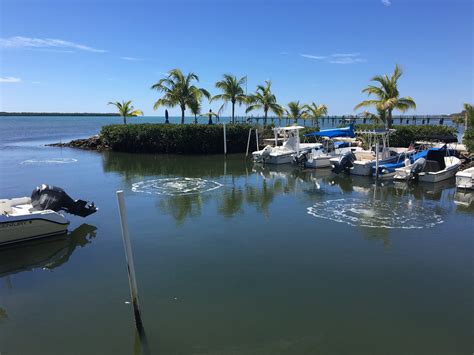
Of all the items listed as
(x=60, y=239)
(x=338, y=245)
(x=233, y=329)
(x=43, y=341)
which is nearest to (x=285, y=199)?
(x=338, y=245)

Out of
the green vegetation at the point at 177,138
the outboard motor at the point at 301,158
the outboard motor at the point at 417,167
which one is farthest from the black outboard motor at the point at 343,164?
the green vegetation at the point at 177,138

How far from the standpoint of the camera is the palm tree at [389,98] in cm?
3247

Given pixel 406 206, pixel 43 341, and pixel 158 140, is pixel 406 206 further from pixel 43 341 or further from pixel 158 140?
pixel 158 140

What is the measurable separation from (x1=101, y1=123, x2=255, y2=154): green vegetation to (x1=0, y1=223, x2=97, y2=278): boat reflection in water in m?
22.8

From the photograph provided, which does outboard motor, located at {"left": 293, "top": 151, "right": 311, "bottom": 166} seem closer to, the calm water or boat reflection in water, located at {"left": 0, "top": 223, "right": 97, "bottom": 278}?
the calm water

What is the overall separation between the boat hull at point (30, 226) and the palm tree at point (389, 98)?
28465mm

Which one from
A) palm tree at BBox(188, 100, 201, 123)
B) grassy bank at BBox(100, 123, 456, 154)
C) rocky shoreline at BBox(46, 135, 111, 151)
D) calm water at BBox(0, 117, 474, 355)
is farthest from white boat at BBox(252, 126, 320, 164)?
Answer: rocky shoreline at BBox(46, 135, 111, 151)

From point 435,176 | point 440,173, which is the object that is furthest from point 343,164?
point 440,173

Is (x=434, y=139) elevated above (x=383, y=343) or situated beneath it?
elevated above

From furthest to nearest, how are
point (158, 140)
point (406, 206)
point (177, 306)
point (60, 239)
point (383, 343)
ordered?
point (158, 140) < point (406, 206) < point (60, 239) < point (177, 306) < point (383, 343)

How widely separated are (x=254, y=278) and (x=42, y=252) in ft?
21.3

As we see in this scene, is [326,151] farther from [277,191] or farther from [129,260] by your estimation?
[129,260]

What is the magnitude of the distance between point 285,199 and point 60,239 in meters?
9.73

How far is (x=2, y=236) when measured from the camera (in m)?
11.2
